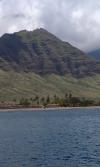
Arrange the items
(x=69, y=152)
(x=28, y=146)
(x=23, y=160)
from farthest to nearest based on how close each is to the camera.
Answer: (x=28, y=146) → (x=69, y=152) → (x=23, y=160)

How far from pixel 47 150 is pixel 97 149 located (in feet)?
37.4

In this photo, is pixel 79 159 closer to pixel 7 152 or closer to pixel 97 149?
pixel 97 149

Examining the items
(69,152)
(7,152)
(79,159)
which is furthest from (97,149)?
(7,152)

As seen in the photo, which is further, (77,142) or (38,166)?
(77,142)

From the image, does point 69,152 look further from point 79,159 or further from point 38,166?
point 38,166

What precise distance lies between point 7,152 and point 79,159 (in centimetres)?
1967

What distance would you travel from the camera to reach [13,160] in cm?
8481

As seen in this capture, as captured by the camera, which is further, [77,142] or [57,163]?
[77,142]

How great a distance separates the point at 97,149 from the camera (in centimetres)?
9706

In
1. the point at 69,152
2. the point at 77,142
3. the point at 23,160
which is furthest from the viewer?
the point at 77,142

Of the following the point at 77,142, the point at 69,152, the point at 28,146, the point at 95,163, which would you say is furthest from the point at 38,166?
the point at 77,142

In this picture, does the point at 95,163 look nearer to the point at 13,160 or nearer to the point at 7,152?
the point at 13,160

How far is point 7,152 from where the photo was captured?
317 feet

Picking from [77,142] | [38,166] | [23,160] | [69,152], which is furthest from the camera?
[77,142]
